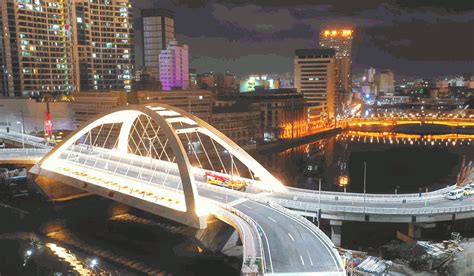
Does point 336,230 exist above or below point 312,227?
below

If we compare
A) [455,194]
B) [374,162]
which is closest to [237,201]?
[455,194]

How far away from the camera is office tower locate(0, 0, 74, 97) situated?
114m

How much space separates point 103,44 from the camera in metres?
133

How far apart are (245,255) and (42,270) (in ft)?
62.9

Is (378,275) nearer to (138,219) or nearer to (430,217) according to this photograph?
(430,217)

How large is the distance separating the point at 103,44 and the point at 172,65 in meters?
50.9

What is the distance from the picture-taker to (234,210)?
109 feet

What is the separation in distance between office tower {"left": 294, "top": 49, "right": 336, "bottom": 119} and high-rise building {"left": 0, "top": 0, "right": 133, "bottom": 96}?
6342 cm

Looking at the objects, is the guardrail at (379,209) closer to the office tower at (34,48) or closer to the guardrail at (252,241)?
the guardrail at (252,241)

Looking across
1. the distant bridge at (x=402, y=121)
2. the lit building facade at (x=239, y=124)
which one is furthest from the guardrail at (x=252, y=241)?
the distant bridge at (x=402, y=121)

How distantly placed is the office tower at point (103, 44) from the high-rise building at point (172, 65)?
1681 inches

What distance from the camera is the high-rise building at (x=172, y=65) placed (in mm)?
182125

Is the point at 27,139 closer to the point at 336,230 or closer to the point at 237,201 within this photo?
the point at 237,201

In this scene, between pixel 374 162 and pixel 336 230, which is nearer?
pixel 336 230
